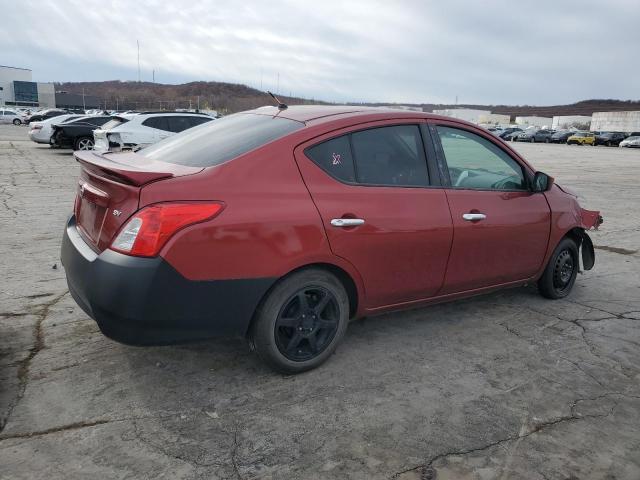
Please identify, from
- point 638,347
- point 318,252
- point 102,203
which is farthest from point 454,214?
point 102,203

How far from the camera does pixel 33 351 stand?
3469mm

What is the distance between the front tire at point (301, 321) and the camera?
3053 mm

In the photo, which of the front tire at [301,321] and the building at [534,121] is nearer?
the front tire at [301,321]

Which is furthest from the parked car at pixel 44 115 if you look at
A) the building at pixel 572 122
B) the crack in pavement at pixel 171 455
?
the building at pixel 572 122

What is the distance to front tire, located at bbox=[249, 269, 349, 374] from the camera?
10.0 feet

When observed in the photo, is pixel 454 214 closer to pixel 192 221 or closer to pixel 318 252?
pixel 318 252

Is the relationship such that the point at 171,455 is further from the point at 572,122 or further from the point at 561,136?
the point at 572,122

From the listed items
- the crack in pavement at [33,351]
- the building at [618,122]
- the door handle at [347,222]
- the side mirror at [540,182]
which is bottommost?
the crack in pavement at [33,351]

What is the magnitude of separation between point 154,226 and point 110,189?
17.5 inches

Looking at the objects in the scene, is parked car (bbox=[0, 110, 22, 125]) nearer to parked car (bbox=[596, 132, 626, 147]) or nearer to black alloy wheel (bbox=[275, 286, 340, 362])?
black alloy wheel (bbox=[275, 286, 340, 362])

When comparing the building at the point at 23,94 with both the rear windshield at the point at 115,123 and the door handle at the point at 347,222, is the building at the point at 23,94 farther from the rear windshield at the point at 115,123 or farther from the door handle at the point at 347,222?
the door handle at the point at 347,222

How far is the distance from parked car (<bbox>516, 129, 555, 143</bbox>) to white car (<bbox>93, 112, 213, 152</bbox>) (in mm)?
52902

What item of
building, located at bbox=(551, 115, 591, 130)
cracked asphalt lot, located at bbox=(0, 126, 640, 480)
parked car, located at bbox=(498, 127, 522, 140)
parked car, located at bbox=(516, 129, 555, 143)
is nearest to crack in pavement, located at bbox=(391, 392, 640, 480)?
cracked asphalt lot, located at bbox=(0, 126, 640, 480)

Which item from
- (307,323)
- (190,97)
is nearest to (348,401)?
(307,323)
